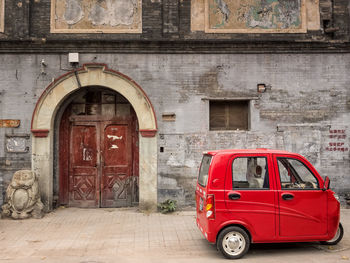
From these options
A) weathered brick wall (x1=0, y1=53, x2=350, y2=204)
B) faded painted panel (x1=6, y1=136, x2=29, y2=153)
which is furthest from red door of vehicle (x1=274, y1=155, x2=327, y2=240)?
faded painted panel (x1=6, y1=136, x2=29, y2=153)

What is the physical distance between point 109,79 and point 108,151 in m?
2.08

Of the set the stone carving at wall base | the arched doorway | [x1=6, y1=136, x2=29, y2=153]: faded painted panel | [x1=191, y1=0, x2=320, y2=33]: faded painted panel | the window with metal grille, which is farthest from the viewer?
the arched doorway

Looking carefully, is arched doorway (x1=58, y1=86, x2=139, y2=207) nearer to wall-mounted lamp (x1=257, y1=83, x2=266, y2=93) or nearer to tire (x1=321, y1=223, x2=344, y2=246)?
wall-mounted lamp (x1=257, y1=83, x2=266, y2=93)

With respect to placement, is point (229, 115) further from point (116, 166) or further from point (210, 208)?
point (210, 208)

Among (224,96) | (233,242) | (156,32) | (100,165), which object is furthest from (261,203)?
(156,32)

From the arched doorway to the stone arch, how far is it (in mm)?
539

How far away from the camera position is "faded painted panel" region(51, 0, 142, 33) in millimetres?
8484

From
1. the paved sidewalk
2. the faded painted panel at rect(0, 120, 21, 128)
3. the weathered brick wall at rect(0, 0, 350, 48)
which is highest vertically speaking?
the weathered brick wall at rect(0, 0, 350, 48)

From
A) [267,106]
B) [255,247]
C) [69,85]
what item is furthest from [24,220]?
[267,106]

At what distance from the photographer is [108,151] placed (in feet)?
29.2

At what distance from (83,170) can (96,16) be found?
4380 mm

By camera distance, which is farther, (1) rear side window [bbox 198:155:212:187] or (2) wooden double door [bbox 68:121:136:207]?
(2) wooden double door [bbox 68:121:136:207]

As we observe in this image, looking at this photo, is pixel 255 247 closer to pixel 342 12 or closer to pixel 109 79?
pixel 109 79

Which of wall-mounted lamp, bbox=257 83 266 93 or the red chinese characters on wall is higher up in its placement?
wall-mounted lamp, bbox=257 83 266 93
